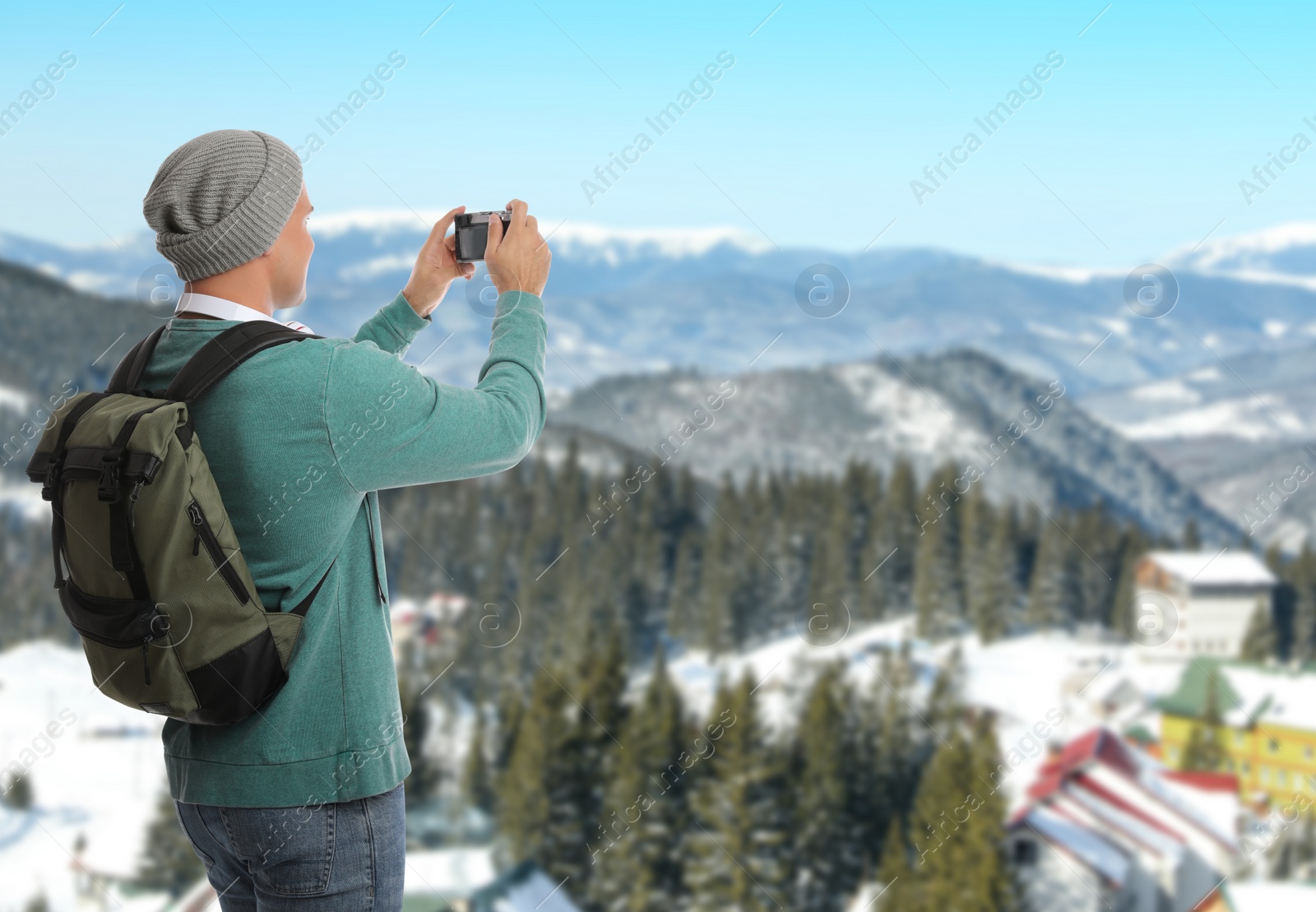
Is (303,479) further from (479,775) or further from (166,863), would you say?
(479,775)

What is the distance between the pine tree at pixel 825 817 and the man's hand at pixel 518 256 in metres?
49.5

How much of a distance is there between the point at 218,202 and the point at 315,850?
0.88m

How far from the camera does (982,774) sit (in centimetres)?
4891

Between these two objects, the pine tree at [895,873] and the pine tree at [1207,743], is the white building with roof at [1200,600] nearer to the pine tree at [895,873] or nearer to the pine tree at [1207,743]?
the pine tree at [1207,743]

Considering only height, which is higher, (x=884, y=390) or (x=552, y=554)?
(x=884, y=390)

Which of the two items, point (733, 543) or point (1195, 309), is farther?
point (1195, 309)

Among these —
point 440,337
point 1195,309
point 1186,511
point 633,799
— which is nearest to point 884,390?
point 1186,511

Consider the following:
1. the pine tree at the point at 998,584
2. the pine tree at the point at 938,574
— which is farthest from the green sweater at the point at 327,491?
the pine tree at the point at 998,584

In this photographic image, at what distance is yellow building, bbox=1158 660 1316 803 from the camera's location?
67062 millimetres

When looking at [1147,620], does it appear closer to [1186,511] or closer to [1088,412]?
[1186,511]

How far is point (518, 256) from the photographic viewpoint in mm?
1720

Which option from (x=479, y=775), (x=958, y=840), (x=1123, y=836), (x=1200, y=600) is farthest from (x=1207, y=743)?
(x=479, y=775)

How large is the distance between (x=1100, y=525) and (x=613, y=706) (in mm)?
39176

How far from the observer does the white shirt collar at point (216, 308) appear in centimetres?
154
